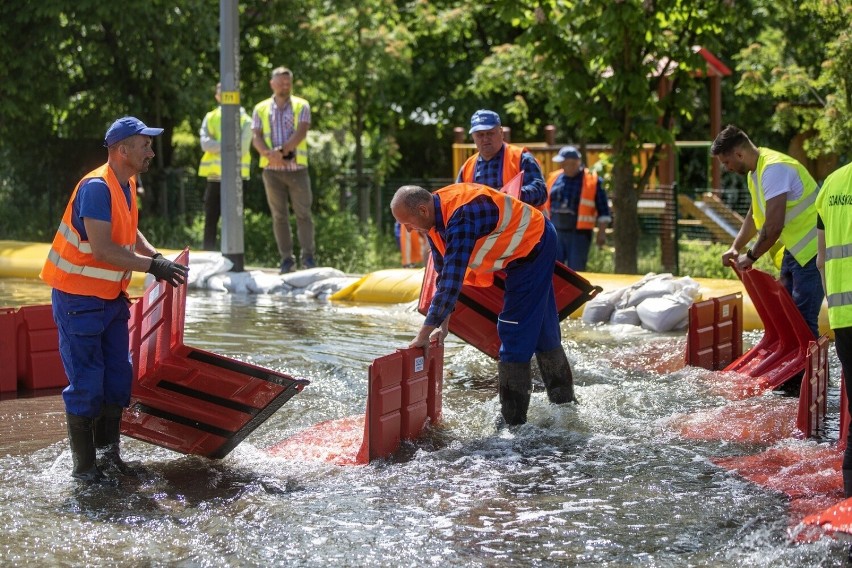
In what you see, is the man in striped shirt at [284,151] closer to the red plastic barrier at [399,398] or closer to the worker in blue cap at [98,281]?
the red plastic barrier at [399,398]

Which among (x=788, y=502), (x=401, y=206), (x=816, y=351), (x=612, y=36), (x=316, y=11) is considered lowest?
(x=788, y=502)

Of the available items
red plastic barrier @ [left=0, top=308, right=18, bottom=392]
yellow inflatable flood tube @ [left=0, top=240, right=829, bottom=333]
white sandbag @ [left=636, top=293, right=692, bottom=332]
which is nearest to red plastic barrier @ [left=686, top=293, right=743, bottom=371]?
yellow inflatable flood tube @ [left=0, top=240, right=829, bottom=333]

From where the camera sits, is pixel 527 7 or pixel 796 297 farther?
pixel 527 7

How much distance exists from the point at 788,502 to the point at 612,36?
322 inches

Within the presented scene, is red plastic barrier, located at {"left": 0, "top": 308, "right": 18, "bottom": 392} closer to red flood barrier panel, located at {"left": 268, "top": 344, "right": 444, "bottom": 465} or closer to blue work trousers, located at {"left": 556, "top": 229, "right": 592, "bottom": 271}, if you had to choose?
red flood barrier panel, located at {"left": 268, "top": 344, "right": 444, "bottom": 465}

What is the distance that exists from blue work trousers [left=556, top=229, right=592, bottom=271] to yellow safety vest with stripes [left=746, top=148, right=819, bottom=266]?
515cm

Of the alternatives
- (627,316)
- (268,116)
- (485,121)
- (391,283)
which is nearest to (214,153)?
(268,116)

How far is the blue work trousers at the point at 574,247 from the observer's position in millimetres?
12789

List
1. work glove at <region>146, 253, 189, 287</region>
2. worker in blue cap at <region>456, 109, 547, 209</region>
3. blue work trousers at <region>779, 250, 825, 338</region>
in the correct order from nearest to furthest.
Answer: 1. work glove at <region>146, 253, 189, 287</region>
2. blue work trousers at <region>779, 250, 825, 338</region>
3. worker in blue cap at <region>456, 109, 547, 209</region>

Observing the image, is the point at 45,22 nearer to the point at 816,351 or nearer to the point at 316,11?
the point at 316,11

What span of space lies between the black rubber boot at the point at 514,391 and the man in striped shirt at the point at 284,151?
21.8 ft

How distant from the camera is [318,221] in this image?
16.9 meters

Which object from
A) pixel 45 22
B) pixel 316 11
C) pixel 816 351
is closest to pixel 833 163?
pixel 316 11

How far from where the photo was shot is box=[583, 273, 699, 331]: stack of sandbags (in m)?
10.4
